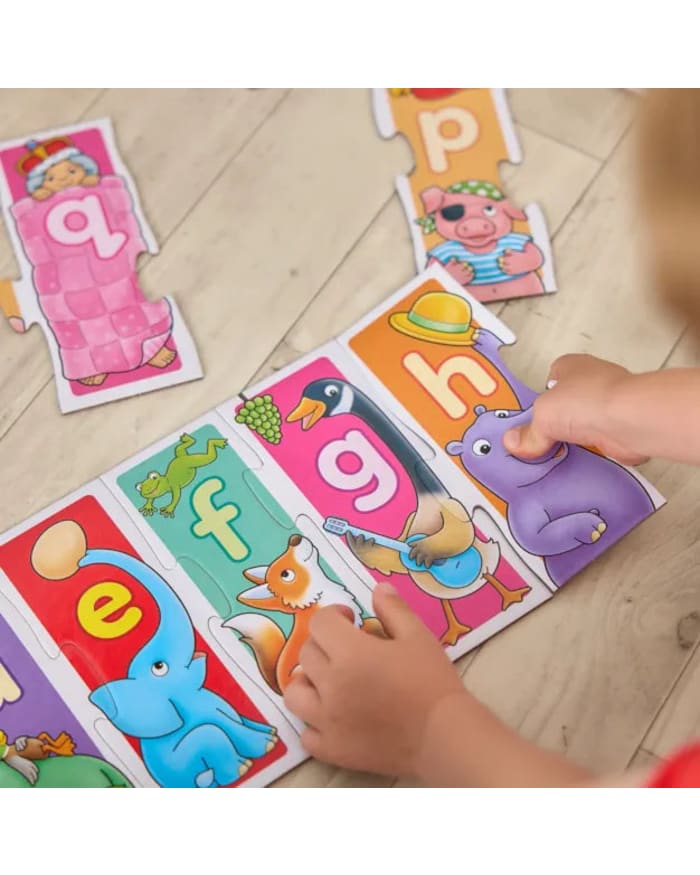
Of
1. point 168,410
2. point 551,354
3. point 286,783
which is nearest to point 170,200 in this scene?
point 168,410

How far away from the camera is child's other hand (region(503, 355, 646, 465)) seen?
2.27 ft

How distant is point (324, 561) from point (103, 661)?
0.19 metres

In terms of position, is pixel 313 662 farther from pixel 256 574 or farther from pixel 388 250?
pixel 388 250

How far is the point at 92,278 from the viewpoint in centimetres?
88

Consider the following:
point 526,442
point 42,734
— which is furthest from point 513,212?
point 42,734

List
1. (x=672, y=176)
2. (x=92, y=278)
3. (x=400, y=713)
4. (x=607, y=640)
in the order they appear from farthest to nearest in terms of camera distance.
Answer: (x=92, y=278), (x=607, y=640), (x=400, y=713), (x=672, y=176)

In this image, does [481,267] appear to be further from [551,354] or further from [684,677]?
[684,677]

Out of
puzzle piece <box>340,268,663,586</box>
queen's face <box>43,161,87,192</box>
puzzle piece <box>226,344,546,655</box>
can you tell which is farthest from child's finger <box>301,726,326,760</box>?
queen's face <box>43,161,87,192</box>

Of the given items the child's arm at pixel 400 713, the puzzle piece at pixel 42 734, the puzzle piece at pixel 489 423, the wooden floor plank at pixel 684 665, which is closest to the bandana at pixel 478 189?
the puzzle piece at pixel 489 423

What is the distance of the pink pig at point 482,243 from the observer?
0.89 metres

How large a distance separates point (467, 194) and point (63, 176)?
0.41 metres

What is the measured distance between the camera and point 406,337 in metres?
0.86

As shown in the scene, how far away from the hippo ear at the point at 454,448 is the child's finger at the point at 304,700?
236 mm

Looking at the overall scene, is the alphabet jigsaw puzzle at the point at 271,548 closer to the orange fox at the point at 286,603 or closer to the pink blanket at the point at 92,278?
the orange fox at the point at 286,603
